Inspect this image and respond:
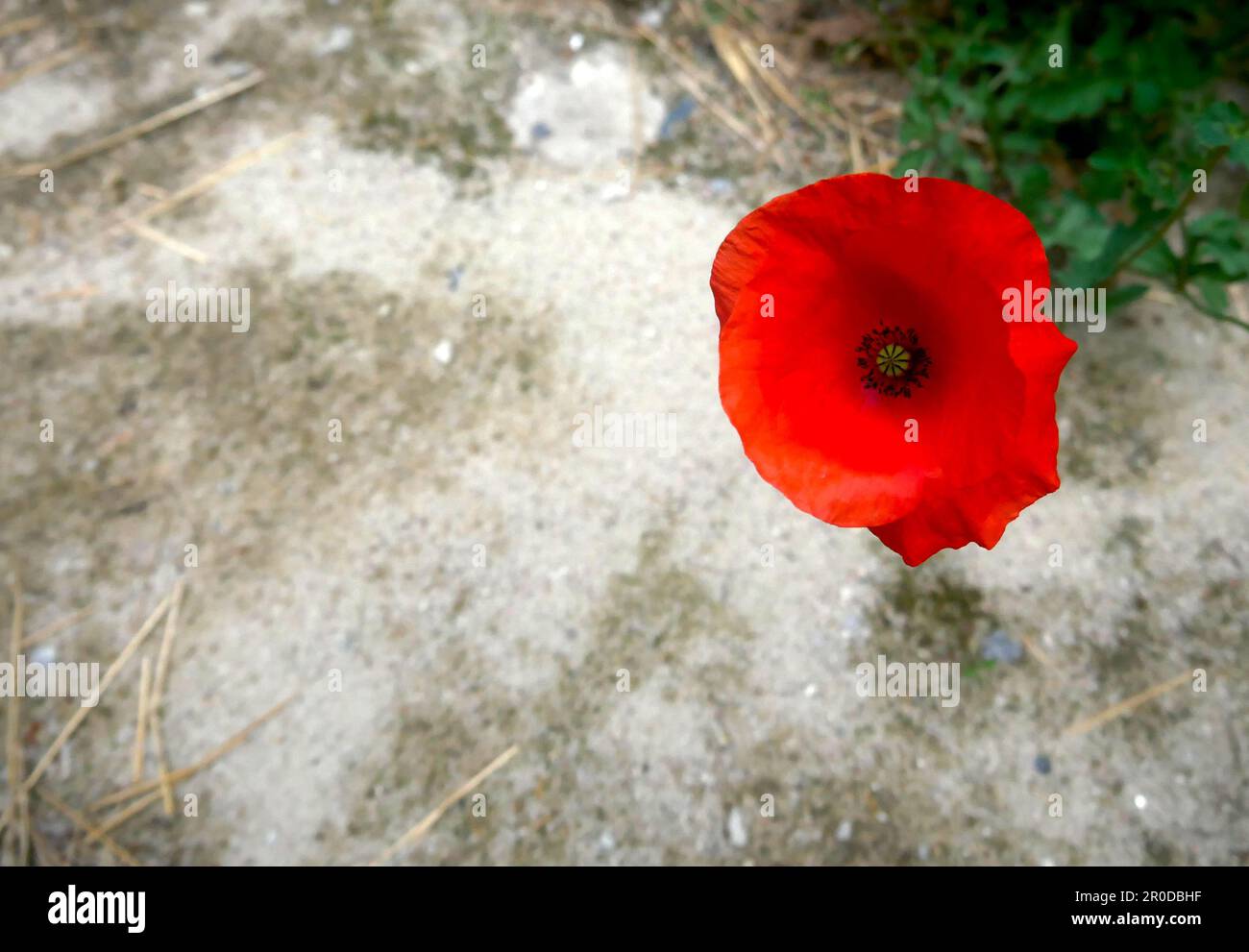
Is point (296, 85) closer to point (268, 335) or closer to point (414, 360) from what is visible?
point (268, 335)

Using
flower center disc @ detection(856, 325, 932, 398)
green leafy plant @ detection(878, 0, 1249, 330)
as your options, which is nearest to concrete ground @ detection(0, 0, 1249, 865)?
green leafy plant @ detection(878, 0, 1249, 330)

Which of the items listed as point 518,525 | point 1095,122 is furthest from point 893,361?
point 1095,122

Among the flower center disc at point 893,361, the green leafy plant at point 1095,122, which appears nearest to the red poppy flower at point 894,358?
the flower center disc at point 893,361

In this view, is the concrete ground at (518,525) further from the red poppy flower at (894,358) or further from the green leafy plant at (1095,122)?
the red poppy flower at (894,358)

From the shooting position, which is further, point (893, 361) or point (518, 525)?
point (518, 525)

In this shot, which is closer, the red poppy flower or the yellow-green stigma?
the red poppy flower

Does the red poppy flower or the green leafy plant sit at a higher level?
the green leafy plant

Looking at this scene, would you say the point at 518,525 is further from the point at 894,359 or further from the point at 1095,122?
the point at 1095,122

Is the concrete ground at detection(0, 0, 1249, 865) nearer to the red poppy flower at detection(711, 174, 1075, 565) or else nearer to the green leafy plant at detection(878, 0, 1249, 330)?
the green leafy plant at detection(878, 0, 1249, 330)
